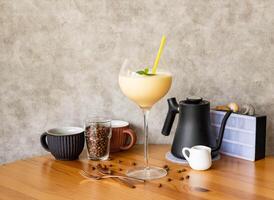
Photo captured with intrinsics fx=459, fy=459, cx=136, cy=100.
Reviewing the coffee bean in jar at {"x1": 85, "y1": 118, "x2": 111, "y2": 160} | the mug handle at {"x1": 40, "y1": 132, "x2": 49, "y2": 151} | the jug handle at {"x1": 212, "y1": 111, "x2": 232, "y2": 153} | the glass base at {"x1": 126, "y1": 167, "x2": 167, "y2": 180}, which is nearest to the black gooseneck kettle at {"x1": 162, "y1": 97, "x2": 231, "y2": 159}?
the jug handle at {"x1": 212, "y1": 111, "x2": 232, "y2": 153}

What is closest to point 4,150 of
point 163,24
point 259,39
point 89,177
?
point 89,177

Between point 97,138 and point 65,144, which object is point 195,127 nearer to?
point 97,138

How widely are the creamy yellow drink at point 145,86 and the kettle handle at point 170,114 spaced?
0.54 ft

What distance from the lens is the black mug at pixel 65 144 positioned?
1.49m

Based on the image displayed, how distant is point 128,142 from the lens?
1.66 metres

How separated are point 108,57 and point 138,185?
0.57 meters

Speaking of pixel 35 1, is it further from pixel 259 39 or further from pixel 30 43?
pixel 259 39

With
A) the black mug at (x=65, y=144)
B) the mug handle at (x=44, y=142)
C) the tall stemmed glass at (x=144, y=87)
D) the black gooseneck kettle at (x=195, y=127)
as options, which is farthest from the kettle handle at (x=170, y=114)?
the mug handle at (x=44, y=142)

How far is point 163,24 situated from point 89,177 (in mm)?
632

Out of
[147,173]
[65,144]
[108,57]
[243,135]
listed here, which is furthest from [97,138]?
[243,135]

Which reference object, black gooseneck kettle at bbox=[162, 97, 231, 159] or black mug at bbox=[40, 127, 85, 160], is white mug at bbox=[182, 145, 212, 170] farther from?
black mug at bbox=[40, 127, 85, 160]

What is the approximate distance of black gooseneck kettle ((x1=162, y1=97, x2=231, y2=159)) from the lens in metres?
1.48

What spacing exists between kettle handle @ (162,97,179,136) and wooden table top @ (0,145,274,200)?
0.37ft

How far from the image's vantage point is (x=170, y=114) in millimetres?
1583
